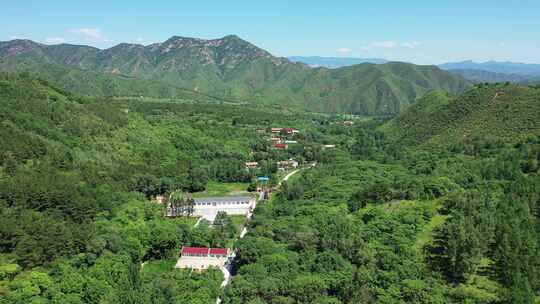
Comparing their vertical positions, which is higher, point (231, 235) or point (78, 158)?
point (78, 158)

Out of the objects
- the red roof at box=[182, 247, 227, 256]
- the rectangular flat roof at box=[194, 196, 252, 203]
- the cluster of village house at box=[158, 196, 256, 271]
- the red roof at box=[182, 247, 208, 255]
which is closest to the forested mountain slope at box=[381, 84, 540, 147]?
the rectangular flat roof at box=[194, 196, 252, 203]

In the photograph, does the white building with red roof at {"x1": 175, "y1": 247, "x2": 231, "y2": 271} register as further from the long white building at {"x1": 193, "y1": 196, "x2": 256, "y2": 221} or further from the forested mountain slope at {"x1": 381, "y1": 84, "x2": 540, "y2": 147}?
the forested mountain slope at {"x1": 381, "y1": 84, "x2": 540, "y2": 147}

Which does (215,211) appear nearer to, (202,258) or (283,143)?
(202,258)

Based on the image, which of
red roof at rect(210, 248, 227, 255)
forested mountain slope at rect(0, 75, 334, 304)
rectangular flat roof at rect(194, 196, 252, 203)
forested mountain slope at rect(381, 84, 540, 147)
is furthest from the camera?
forested mountain slope at rect(381, 84, 540, 147)

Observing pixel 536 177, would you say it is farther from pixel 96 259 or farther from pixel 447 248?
pixel 96 259

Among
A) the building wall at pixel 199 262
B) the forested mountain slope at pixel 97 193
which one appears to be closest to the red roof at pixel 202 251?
the building wall at pixel 199 262

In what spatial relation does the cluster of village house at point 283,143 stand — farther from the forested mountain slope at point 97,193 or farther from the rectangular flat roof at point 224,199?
the rectangular flat roof at point 224,199

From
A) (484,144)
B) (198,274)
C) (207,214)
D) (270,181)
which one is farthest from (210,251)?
(484,144)

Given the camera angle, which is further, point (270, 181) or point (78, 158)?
point (270, 181)
